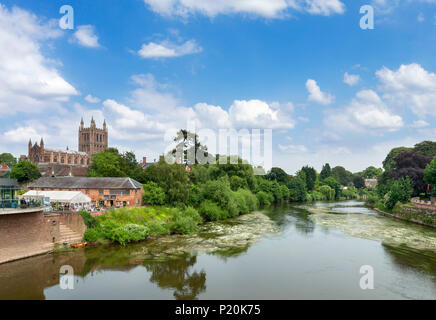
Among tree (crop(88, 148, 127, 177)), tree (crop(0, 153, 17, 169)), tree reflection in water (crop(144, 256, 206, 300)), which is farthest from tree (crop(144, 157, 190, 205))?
tree (crop(0, 153, 17, 169))

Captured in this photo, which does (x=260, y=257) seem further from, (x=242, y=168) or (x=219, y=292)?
(x=242, y=168)

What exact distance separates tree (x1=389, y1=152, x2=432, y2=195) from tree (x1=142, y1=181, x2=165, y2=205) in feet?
158

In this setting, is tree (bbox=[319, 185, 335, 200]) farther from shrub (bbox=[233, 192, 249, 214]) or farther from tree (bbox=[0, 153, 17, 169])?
tree (bbox=[0, 153, 17, 169])

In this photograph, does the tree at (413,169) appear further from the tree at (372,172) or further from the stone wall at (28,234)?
the tree at (372,172)

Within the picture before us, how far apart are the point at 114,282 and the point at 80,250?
8.55m

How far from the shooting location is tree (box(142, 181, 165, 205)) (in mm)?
41969

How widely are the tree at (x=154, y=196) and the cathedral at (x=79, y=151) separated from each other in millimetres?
73151

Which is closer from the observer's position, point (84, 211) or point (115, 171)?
point (84, 211)

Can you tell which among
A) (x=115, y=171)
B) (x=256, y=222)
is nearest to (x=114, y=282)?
(x=256, y=222)

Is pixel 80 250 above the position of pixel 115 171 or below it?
below

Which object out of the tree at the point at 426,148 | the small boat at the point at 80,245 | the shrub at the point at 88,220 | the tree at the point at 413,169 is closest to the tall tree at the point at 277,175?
the tree at the point at 426,148

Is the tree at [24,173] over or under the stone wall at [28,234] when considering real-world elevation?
over

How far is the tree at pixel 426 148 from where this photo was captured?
80.4 metres
